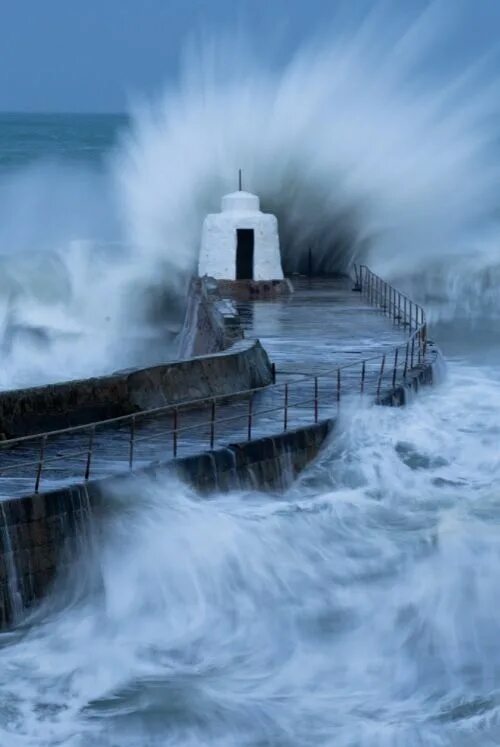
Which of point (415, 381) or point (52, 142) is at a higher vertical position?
point (52, 142)

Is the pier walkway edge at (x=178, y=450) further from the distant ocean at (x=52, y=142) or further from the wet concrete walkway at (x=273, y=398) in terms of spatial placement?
the distant ocean at (x=52, y=142)

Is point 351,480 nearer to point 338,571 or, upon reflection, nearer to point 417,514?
point 417,514

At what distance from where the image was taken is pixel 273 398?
16.4m

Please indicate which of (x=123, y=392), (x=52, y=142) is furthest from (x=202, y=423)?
(x=52, y=142)

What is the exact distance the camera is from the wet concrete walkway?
512 inches

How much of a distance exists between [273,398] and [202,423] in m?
1.73

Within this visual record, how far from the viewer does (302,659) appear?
10.9 m

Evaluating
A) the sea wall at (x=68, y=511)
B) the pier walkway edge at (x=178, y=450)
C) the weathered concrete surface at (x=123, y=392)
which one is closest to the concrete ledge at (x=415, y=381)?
the pier walkway edge at (x=178, y=450)

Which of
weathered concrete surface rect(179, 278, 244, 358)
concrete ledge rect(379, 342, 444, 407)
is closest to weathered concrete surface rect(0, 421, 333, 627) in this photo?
concrete ledge rect(379, 342, 444, 407)

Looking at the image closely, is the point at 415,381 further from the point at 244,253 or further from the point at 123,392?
the point at 244,253

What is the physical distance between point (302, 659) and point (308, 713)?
0.91 metres

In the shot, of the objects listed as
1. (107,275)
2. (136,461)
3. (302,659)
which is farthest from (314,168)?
(302,659)

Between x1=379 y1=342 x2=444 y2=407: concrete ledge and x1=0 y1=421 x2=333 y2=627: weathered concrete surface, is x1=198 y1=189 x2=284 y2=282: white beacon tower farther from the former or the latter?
x1=0 y1=421 x2=333 y2=627: weathered concrete surface

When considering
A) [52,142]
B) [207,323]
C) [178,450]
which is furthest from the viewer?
[52,142]
